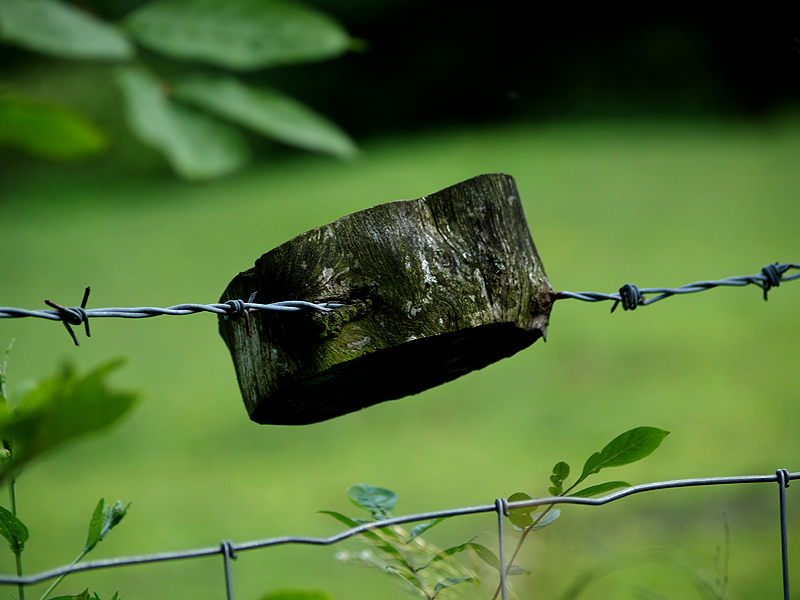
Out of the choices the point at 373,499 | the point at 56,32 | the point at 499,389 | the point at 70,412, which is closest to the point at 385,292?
the point at 373,499

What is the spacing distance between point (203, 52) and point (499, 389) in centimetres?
288

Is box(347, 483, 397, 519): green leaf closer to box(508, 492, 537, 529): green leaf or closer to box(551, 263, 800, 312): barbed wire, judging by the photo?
box(508, 492, 537, 529): green leaf

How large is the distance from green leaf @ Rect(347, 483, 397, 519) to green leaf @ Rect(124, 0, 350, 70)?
346mm

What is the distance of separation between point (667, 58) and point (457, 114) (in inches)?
81.6

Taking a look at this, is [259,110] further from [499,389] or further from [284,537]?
[499,389]

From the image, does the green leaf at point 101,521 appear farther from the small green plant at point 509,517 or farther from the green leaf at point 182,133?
the green leaf at point 182,133

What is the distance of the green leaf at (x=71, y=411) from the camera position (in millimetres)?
121

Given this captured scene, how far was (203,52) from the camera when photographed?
0.99 feet

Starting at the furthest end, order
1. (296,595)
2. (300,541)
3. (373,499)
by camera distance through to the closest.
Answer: (373,499) → (300,541) → (296,595)

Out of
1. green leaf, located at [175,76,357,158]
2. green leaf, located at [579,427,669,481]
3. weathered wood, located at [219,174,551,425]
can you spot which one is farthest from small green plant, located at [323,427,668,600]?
green leaf, located at [175,76,357,158]

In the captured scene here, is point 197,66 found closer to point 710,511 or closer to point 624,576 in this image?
point 624,576

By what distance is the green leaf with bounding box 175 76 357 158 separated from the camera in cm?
33

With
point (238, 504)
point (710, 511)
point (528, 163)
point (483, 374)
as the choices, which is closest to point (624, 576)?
point (710, 511)

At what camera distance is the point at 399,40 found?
21.5 ft
